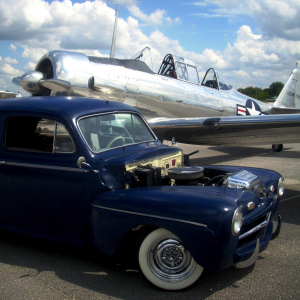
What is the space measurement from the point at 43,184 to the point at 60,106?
0.77 metres

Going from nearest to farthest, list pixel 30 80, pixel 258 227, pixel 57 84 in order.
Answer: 1. pixel 258 227
2. pixel 57 84
3. pixel 30 80

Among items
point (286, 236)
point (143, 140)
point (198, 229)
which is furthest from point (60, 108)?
point (286, 236)

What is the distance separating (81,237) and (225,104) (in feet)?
26.4

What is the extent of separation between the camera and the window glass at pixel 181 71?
934 centimetres

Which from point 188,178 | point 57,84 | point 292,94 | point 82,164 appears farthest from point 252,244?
point 292,94

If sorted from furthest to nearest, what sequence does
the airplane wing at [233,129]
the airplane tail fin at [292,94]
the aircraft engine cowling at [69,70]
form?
the airplane tail fin at [292,94], the aircraft engine cowling at [69,70], the airplane wing at [233,129]

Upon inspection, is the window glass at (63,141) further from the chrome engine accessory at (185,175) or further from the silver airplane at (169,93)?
the silver airplane at (169,93)

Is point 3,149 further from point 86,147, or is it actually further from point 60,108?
point 86,147

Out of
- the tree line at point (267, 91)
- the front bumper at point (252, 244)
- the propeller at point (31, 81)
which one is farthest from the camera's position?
the tree line at point (267, 91)

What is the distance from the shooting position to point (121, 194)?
2.71m

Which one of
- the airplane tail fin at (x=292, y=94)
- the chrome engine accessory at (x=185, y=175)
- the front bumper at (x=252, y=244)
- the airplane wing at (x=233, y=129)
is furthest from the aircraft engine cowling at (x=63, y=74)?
the airplane tail fin at (x=292, y=94)

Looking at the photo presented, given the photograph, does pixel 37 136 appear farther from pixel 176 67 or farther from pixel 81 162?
pixel 176 67

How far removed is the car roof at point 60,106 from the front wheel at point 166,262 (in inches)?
54.9

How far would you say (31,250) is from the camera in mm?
3334
